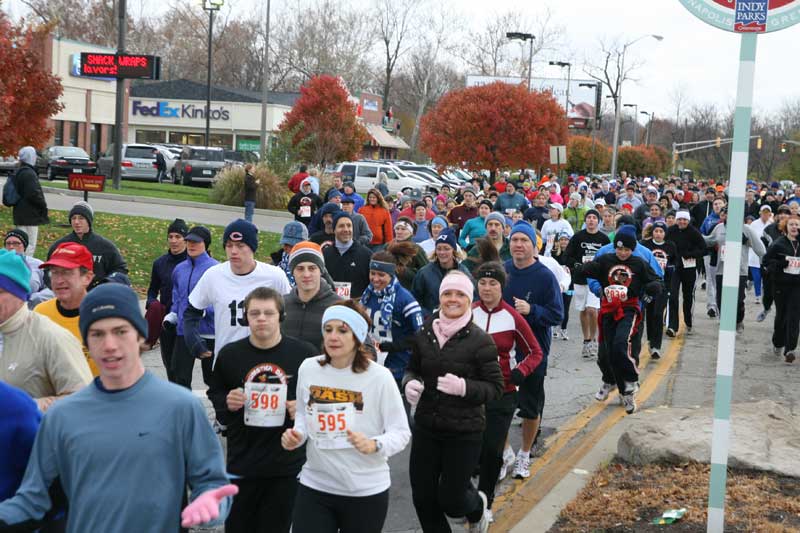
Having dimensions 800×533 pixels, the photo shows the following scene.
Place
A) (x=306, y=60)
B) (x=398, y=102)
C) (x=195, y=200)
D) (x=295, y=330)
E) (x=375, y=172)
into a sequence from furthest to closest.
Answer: (x=398, y=102)
(x=306, y=60)
(x=375, y=172)
(x=195, y=200)
(x=295, y=330)

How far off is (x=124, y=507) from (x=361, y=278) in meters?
6.60

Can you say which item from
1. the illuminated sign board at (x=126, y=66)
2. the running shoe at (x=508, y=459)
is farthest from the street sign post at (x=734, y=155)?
the illuminated sign board at (x=126, y=66)

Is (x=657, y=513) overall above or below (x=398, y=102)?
below

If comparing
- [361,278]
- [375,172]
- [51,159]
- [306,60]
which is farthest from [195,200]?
[306,60]

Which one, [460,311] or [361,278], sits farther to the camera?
[361,278]

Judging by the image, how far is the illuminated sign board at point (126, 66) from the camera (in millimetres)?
30547

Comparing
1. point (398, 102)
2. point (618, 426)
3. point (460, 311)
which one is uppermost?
point (398, 102)

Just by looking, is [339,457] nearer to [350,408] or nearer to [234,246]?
[350,408]

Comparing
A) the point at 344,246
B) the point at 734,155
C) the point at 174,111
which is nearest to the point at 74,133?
the point at 174,111

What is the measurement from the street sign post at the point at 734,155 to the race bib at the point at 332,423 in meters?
2.33

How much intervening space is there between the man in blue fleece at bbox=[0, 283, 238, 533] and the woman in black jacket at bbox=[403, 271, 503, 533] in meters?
2.62

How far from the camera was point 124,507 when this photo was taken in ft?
11.4

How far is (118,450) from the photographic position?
344cm

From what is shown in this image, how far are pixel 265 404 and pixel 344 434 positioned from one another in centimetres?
54
